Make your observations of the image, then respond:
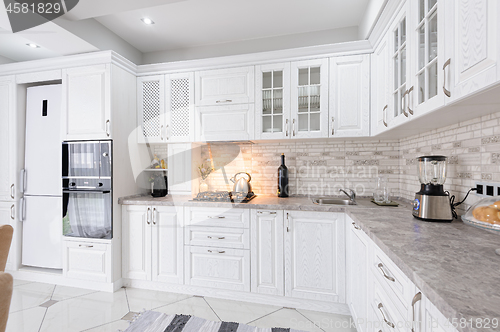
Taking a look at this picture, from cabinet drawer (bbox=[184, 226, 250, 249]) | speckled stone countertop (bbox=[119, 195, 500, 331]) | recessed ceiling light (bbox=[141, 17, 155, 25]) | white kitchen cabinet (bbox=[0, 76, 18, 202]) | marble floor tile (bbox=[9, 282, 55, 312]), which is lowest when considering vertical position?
marble floor tile (bbox=[9, 282, 55, 312])

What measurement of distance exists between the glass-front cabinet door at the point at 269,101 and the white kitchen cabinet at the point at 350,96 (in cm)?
50

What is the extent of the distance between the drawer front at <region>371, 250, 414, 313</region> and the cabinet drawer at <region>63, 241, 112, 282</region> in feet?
8.14

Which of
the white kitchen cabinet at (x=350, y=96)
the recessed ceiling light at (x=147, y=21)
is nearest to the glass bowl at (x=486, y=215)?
the white kitchen cabinet at (x=350, y=96)

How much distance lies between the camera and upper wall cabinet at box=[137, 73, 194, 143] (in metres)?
2.74

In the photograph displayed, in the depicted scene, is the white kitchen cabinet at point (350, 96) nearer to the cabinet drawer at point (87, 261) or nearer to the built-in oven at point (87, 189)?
the built-in oven at point (87, 189)

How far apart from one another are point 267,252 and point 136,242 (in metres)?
1.40

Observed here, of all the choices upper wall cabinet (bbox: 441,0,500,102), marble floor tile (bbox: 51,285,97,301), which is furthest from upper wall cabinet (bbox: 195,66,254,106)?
marble floor tile (bbox: 51,285,97,301)

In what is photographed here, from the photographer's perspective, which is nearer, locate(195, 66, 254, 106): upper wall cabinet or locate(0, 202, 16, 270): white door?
locate(195, 66, 254, 106): upper wall cabinet

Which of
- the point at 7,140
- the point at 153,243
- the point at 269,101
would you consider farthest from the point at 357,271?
the point at 7,140

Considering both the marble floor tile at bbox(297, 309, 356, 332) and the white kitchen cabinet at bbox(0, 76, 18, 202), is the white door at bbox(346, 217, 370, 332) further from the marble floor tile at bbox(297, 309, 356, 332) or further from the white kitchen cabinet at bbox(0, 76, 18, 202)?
the white kitchen cabinet at bbox(0, 76, 18, 202)

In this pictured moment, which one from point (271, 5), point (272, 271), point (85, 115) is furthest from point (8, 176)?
point (271, 5)

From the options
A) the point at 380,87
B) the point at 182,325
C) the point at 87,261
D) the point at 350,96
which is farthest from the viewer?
the point at 87,261

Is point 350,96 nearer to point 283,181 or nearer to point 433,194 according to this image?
point 283,181

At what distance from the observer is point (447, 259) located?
897mm
